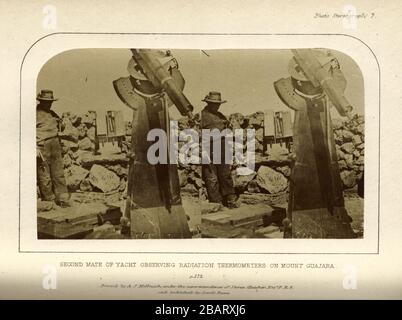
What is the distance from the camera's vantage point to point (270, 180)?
1246mm

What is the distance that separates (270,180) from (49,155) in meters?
0.38

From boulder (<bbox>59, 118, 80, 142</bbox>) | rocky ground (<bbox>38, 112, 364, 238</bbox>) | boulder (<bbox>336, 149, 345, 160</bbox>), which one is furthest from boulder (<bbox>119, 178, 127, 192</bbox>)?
boulder (<bbox>336, 149, 345, 160</bbox>)

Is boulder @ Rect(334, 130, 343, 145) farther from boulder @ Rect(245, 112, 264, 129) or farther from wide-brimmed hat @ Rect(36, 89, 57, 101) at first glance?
wide-brimmed hat @ Rect(36, 89, 57, 101)

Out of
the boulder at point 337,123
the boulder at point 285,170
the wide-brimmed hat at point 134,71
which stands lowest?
the boulder at point 285,170

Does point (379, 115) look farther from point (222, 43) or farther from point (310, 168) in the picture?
point (222, 43)

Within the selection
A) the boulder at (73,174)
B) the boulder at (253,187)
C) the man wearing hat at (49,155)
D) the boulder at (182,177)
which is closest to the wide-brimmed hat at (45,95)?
the man wearing hat at (49,155)

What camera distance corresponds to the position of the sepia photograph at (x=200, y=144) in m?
1.24

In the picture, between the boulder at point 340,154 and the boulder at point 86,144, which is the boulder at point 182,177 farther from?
the boulder at point 340,154

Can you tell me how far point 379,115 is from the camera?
48.8 inches

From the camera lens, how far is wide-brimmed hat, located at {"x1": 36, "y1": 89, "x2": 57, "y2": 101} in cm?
123

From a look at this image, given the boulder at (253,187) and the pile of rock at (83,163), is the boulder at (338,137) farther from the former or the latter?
the pile of rock at (83,163)

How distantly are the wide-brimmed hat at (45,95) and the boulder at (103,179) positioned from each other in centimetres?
14

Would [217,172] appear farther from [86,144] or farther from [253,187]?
[86,144]

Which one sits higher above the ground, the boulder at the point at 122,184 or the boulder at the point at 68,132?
the boulder at the point at 68,132
